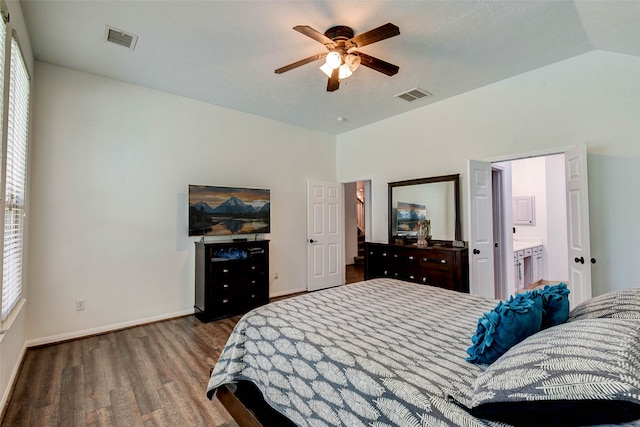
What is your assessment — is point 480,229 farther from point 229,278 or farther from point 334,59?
point 229,278

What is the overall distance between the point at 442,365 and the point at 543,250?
18.7ft

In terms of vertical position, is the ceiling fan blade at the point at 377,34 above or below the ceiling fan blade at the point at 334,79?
above

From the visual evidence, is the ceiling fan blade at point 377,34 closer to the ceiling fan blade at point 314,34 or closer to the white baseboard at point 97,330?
the ceiling fan blade at point 314,34

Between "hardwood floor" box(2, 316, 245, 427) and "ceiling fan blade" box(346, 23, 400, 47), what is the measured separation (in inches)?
113

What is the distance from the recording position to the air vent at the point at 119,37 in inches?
103

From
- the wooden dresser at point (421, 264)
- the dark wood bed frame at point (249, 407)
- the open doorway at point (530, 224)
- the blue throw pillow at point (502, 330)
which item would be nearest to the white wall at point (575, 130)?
the wooden dresser at point (421, 264)

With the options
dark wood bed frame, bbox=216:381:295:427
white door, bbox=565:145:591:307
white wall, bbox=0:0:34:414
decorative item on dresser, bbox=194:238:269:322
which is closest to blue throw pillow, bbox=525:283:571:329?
dark wood bed frame, bbox=216:381:295:427

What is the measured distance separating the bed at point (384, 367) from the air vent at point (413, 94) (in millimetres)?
2741

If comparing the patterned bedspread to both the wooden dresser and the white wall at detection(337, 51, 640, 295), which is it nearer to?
the wooden dresser

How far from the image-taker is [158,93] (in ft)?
12.6

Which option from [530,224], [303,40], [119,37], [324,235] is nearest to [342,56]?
[303,40]

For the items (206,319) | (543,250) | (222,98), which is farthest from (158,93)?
(543,250)

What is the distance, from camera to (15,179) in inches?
94.3

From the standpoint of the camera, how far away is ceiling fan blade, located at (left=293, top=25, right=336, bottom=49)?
215cm
